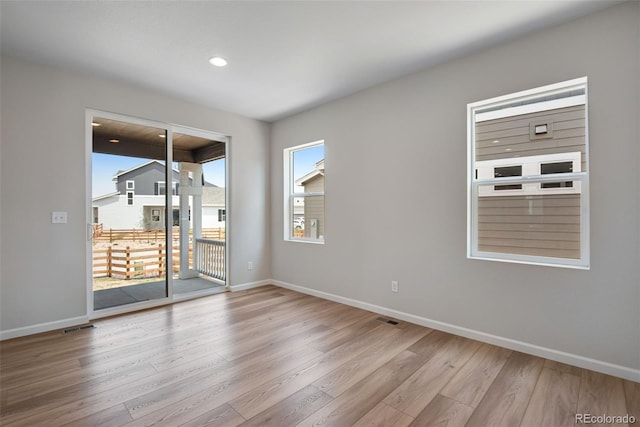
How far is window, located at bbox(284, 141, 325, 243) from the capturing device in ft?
14.4

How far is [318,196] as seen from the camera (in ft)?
14.5

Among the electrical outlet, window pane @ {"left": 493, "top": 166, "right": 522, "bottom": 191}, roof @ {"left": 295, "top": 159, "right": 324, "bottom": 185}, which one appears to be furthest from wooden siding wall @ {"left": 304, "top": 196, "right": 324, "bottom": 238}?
window pane @ {"left": 493, "top": 166, "right": 522, "bottom": 191}

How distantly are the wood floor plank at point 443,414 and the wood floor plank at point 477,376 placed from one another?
64mm

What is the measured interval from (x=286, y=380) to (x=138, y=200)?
9.54ft

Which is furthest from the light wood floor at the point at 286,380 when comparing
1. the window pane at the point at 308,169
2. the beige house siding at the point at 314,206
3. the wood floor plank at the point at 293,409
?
the window pane at the point at 308,169

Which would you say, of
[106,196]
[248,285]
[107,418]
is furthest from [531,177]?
[106,196]

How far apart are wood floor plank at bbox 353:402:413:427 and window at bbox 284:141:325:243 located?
266cm

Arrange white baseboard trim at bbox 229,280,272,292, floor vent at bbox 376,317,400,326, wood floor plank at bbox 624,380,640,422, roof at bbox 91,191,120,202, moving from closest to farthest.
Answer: wood floor plank at bbox 624,380,640,422
floor vent at bbox 376,317,400,326
roof at bbox 91,191,120,202
white baseboard trim at bbox 229,280,272,292


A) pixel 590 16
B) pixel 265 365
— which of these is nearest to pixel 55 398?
pixel 265 365

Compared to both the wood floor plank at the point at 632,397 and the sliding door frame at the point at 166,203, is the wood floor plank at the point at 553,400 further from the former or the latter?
the sliding door frame at the point at 166,203

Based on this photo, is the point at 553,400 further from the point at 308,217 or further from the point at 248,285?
the point at 248,285

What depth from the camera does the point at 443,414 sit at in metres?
1.77

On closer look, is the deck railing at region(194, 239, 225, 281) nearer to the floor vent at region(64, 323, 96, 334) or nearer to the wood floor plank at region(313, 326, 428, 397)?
the floor vent at region(64, 323, 96, 334)

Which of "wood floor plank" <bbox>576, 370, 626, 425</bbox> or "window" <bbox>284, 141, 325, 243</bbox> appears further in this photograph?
"window" <bbox>284, 141, 325, 243</bbox>
